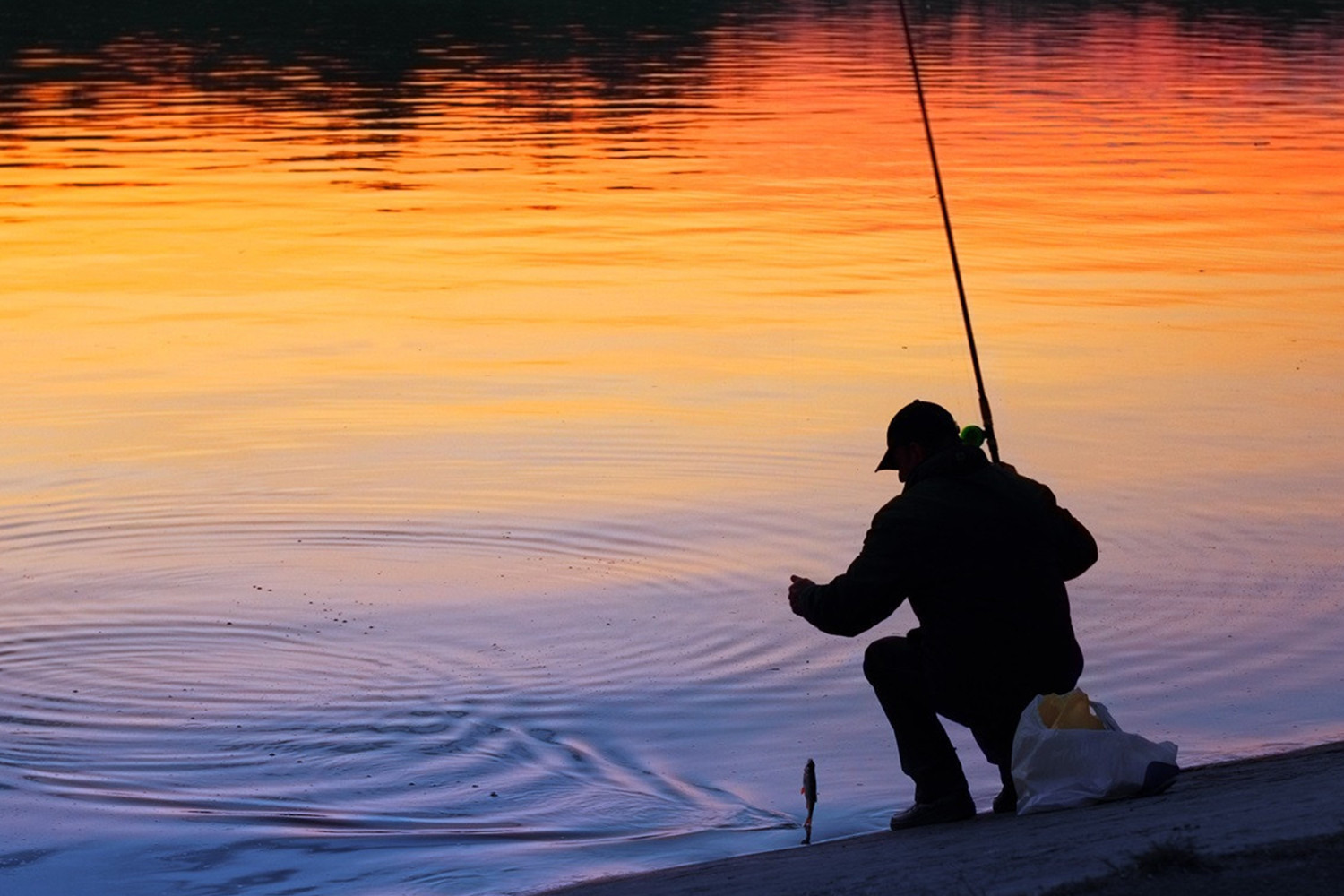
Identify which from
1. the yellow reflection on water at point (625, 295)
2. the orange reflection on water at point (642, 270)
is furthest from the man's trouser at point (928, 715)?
the orange reflection on water at point (642, 270)

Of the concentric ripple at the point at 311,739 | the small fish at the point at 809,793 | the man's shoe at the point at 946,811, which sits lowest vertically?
the concentric ripple at the point at 311,739

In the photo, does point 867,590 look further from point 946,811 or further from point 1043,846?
point 1043,846

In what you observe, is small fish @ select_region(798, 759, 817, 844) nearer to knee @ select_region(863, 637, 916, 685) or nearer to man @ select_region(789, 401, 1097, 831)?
knee @ select_region(863, 637, 916, 685)

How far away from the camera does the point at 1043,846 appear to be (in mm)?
4496

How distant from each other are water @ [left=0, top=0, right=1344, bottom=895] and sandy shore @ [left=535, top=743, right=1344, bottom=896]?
0.67 m

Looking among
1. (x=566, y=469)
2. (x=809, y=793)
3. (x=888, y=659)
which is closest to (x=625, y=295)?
(x=566, y=469)

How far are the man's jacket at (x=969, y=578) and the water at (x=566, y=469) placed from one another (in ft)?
2.94

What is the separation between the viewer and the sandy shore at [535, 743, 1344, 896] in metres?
4.27

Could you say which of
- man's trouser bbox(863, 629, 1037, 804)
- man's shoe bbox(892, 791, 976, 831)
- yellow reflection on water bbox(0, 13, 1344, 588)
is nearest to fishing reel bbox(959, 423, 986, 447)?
man's trouser bbox(863, 629, 1037, 804)

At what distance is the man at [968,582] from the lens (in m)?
5.14

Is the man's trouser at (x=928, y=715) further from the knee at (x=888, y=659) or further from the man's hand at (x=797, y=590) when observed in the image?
the man's hand at (x=797, y=590)

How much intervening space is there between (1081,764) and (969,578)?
0.50 m

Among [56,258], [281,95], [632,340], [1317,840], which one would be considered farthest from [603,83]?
[1317,840]

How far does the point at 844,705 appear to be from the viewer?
23.3ft
